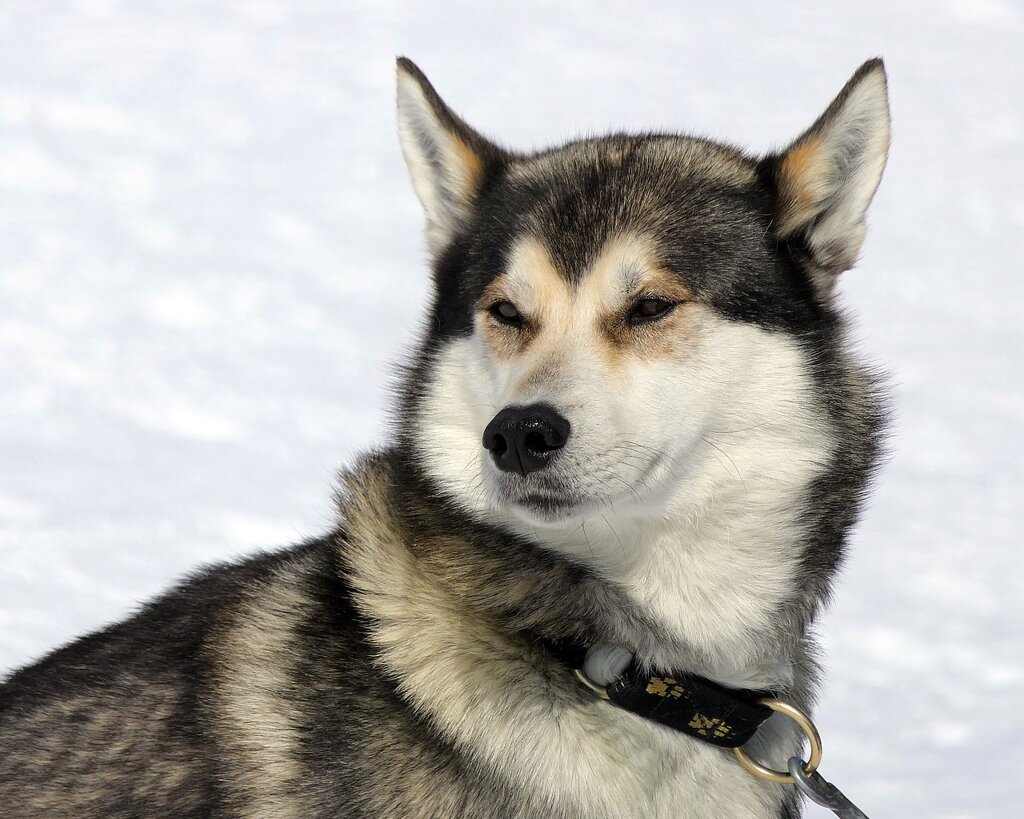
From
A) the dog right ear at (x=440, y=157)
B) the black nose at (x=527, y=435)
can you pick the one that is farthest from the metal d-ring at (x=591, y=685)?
the dog right ear at (x=440, y=157)

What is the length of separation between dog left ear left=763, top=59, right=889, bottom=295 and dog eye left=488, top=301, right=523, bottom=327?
783mm

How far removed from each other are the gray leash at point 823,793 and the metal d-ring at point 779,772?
2cm

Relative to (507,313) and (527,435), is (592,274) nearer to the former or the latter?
(507,313)

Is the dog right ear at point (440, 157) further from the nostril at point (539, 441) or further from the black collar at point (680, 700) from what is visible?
the black collar at point (680, 700)

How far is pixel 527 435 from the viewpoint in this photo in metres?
2.86

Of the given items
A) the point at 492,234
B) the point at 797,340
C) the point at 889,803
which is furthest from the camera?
the point at 889,803

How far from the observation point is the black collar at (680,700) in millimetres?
2922

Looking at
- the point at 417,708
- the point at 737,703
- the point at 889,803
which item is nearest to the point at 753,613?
the point at 737,703

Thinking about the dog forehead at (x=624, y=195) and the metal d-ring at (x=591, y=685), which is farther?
the dog forehead at (x=624, y=195)

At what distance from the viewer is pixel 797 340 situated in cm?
327

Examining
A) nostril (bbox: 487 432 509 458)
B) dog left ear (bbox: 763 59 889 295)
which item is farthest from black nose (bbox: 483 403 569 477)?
dog left ear (bbox: 763 59 889 295)

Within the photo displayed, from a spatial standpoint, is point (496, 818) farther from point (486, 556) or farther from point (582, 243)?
point (582, 243)

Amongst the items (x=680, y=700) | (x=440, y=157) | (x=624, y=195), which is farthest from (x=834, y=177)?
(x=680, y=700)

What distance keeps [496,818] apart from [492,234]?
1.60 meters
